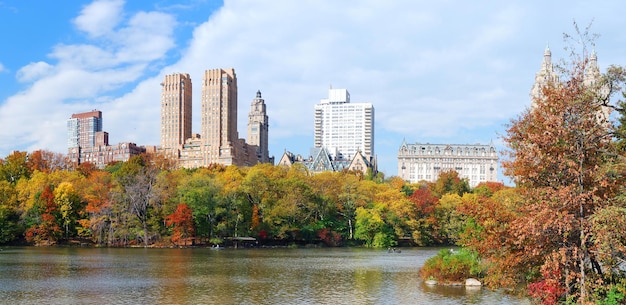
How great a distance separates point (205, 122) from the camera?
7165 inches

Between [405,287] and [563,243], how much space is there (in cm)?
1577

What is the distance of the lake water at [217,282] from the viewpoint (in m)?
28.2

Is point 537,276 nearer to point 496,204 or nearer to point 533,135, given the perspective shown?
point 496,204

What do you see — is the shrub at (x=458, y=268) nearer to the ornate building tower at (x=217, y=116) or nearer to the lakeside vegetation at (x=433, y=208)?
the lakeside vegetation at (x=433, y=208)

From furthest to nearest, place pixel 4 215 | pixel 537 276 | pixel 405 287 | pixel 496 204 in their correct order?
pixel 4 215 < pixel 405 287 < pixel 537 276 < pixel 496 204

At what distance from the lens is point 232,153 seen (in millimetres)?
177500

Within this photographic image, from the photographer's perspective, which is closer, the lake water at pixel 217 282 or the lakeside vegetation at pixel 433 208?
the lakeside vegetation at pixel 433 208

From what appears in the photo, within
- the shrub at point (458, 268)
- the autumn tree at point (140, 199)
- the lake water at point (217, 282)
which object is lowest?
the lake water at point (217, 282)

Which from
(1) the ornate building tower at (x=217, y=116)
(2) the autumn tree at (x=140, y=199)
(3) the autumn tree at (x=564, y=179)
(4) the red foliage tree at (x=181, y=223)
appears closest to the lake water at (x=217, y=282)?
(3) the autumn tree at (x=564, y=179)

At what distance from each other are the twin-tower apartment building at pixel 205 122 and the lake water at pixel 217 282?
5112 inches

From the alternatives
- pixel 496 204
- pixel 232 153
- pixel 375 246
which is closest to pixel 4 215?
pixel 375 246

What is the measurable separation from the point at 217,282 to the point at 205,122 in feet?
495

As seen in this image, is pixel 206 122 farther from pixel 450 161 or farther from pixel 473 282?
pixel 473 282

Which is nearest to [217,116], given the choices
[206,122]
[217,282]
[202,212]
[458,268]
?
[206,122]
